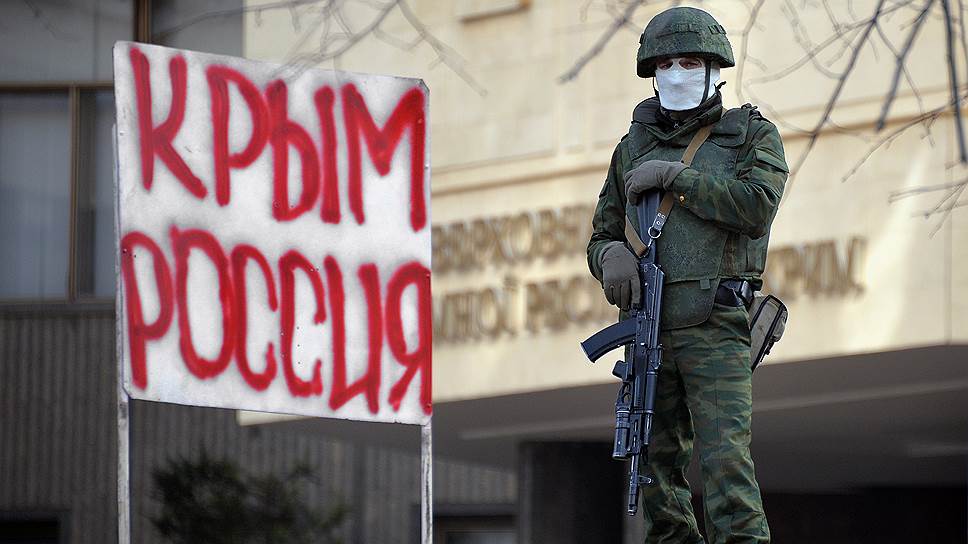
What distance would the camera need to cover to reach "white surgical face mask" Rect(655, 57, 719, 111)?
523 cm

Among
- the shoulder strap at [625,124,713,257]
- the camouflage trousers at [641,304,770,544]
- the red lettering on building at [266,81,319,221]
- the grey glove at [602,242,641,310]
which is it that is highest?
the red lettering on building at [266,81,319,221]

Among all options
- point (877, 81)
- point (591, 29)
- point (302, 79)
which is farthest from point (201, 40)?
point (302, 79)

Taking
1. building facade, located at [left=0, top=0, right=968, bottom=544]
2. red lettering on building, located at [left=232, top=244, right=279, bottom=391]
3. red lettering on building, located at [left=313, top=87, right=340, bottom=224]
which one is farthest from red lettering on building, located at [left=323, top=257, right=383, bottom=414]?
building facade, located at [left=0, top=0, right=968, bottom=544]

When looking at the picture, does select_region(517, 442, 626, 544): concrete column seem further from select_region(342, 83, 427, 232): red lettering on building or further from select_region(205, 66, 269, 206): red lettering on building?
select_region(205, 66, 269, 206): red lettering on building

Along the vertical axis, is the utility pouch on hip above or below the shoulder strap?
below

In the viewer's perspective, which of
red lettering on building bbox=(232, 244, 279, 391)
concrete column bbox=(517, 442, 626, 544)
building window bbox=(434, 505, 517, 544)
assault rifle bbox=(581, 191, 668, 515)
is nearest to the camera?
assault rifle bbox=(581, 191, 668, 515)

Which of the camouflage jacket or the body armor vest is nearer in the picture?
the camouflage jacket

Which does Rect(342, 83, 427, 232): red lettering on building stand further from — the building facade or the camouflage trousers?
the camouflage trousers

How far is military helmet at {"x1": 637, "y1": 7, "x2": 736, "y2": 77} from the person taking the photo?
520 centimetres

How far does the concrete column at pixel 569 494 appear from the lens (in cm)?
1526

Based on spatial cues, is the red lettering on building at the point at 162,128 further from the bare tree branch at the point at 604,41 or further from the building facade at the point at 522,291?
the bare tree branch at the point at 604,41

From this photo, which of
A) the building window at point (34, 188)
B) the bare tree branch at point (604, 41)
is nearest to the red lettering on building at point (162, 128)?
the bare tree branch at point (604, 41)

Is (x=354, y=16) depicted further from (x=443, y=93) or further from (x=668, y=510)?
(x=668, y=510)

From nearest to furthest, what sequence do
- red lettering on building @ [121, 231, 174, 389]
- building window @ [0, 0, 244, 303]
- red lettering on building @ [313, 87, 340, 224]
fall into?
red lettering on building @ [121, 231, 174, 389] → red lettering on building @ [313, 87, 340, 224] → building window @ [0, 0, 244, 303]
